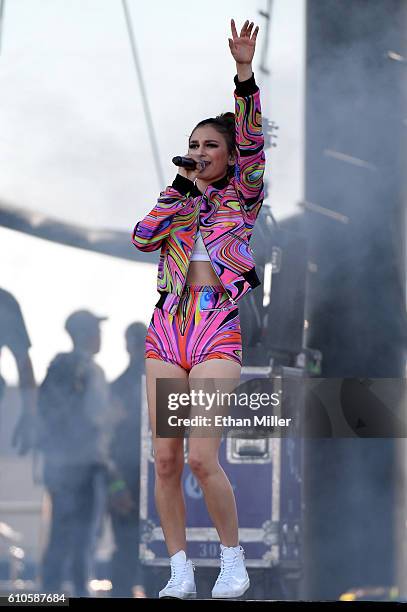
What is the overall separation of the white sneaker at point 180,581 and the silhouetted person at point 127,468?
1657 mm

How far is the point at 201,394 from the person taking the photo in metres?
2.97

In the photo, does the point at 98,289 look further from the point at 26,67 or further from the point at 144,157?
the point at 26,67

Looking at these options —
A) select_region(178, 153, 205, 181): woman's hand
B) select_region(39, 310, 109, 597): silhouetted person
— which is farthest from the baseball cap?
select_region(178, 153, 205, 181): woman's hand

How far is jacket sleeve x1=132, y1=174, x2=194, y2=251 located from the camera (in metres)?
3.00

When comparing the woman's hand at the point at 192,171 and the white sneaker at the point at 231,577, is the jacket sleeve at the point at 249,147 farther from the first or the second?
the white sneaker at the point at 231,577

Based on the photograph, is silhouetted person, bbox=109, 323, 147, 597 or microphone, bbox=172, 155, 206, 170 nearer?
microphone, bbox=172, 155, 206, 170

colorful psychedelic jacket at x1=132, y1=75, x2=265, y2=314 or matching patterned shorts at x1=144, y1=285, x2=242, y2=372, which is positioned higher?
colorful psychedelic jacket at x1=132, y1=75, x2=265, y2=314

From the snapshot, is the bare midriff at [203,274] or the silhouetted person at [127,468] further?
the silhouetted person at [127,468]

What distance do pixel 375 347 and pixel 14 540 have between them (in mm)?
1630

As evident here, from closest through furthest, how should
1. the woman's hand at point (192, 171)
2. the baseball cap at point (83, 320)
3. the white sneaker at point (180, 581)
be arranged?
the white sneaker at point (180, 581)
the woman's hand at point (192, 171)
the baseball cap at point (83, 320)

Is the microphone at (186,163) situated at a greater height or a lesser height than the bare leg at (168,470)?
greater

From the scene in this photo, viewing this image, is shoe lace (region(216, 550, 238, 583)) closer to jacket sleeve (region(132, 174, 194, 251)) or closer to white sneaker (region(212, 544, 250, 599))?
white sneaker (region(212, 544, 250, 599))

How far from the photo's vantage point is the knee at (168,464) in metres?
3.00

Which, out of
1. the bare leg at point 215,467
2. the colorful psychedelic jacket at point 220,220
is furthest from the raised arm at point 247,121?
the bare leg at point 215,467
